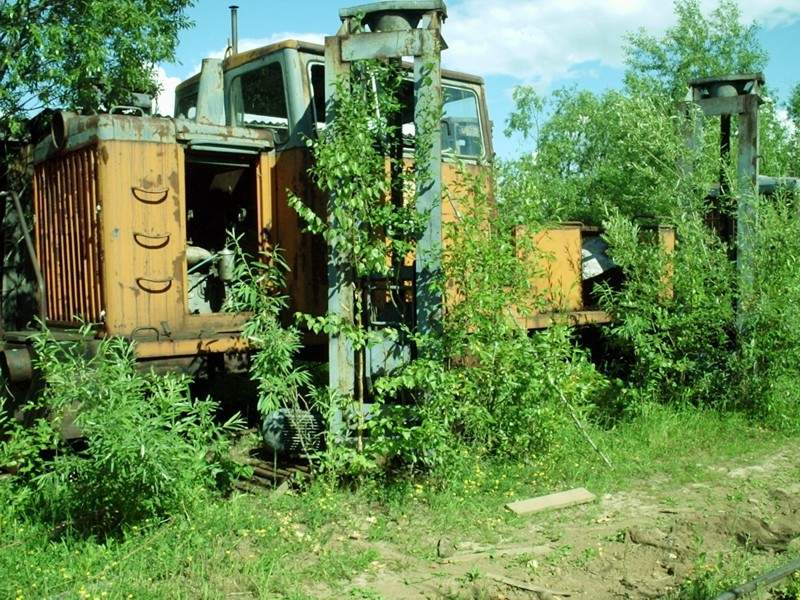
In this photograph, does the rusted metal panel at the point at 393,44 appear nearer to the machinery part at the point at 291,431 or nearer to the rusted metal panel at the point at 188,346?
the rusted metal panel at the point at 188,346

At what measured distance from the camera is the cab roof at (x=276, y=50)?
737 centimetres

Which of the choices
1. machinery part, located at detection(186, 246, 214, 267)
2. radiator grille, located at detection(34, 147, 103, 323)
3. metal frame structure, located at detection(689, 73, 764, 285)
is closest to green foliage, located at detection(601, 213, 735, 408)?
metal frame structure, located at detection(689, 73, 764, 285)

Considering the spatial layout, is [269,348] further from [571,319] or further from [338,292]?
[571,319]

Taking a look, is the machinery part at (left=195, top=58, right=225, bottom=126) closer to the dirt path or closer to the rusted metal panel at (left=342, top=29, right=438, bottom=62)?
the rusted metal panel at (left=342, top=29, right=438, bottom=62)

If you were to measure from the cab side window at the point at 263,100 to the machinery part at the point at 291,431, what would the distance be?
8.15 feet

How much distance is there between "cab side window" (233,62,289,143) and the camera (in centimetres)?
750

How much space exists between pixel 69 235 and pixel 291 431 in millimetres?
2543

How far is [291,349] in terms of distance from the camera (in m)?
5.88

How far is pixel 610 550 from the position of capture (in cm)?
504

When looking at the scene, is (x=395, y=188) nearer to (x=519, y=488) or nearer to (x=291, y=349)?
(x=291, y=349)

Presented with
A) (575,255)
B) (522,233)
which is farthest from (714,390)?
(522,233)

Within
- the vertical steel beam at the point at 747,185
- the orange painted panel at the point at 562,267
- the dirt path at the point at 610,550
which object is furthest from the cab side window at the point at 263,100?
the vertical steel beam at the point at 747,185

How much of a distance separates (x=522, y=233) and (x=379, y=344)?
1.40m

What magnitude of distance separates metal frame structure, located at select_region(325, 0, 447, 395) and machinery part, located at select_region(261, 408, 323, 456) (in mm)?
329
